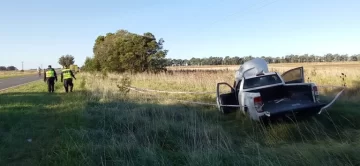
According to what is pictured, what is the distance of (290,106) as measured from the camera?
26.9 feet

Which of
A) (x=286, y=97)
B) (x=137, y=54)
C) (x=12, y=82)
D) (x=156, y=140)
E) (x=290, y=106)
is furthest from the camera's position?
(x=12, y=82)

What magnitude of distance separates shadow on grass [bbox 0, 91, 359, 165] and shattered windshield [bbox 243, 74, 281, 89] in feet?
3.32

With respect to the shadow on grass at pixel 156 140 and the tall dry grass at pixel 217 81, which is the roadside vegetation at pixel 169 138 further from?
the tall dry grass at pixel 217 81

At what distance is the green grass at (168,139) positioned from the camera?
182 inches

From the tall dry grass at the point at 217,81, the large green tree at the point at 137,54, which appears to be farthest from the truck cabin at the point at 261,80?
the large green tree at the point at 137,54

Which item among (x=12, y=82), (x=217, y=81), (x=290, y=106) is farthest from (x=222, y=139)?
(x=12, y=82)

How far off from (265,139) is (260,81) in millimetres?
3052

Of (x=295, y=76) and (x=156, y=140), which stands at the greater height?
(x=295, y=76)

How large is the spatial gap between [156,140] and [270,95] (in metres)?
4.38

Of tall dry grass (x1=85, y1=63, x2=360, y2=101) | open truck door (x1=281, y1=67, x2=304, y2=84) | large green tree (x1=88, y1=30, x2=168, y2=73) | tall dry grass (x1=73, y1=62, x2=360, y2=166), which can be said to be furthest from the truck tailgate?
large green tree (x1=88, y1=30, x2=168, y2=73)

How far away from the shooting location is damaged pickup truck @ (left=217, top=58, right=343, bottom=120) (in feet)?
24.8

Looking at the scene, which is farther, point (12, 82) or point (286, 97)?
point (12, 82)

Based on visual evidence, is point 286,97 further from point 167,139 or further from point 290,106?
point 167,139

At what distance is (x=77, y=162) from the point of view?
4691mm
